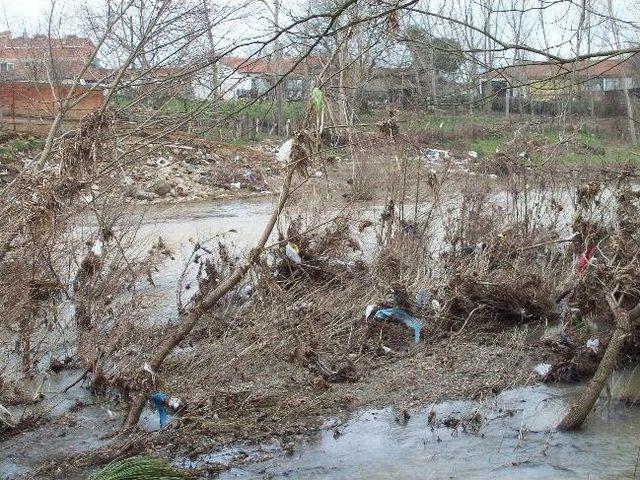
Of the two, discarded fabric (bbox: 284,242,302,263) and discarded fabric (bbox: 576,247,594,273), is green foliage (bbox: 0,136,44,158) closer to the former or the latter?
discarded fabric (bbox: 284,242,302,263)

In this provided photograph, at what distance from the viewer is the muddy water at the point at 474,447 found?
238 inches

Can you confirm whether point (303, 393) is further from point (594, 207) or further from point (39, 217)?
point (594, 207)

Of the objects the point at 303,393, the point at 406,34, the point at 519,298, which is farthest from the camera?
the point at 519,298

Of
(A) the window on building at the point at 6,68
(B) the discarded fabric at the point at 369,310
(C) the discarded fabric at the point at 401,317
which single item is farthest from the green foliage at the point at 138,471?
(A) the window on building at the point at 6,68

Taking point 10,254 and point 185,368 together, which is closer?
point 10,254

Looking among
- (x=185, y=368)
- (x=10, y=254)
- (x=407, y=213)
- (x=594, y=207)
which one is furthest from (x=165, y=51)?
(x=594, y=207)

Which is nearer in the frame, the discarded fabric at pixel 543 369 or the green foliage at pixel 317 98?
the green foliage at pixel 317 98

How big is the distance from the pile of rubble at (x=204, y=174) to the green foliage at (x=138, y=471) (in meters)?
16.9

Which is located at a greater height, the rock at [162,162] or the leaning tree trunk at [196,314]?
the rock at [162,162]

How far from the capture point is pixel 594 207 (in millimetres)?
10117

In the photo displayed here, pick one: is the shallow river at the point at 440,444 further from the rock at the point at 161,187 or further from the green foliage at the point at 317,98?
the rock at the point at 161,187

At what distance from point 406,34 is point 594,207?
4205 millimetres

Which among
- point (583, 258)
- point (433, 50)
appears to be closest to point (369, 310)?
point (583, 258)

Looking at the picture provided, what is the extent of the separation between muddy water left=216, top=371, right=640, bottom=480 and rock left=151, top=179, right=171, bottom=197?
1622 centimetres
